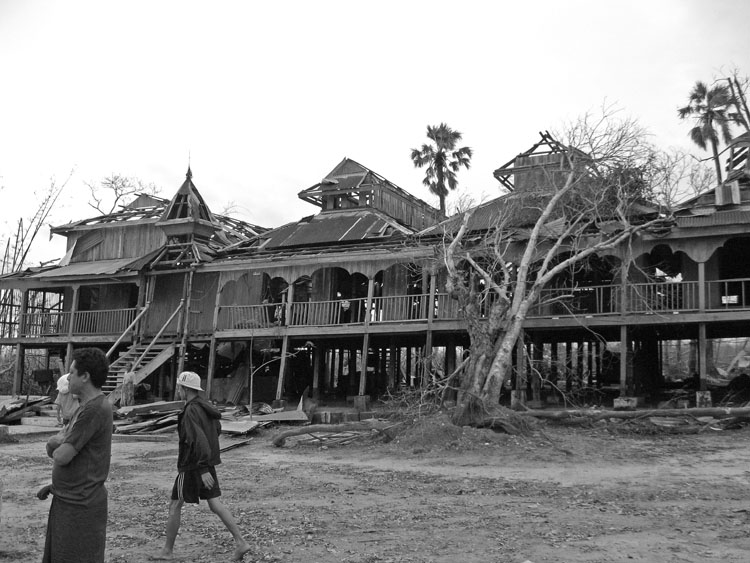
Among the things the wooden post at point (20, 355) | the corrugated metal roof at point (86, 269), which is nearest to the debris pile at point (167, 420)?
the corrugated metal roof at point (86, 269)

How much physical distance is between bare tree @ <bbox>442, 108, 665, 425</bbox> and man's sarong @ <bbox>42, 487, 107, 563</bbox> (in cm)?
1207

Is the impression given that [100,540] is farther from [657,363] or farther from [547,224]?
[657,363]

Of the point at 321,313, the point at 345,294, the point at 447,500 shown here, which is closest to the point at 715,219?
the point at 321,313

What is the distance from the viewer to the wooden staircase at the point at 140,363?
2398 centimetres

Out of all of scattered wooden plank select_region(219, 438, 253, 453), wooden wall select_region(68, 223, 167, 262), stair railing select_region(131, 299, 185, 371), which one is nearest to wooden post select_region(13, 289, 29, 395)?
wooden wall select_region(68, 223, 167, 262)

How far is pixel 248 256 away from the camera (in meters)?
25.9

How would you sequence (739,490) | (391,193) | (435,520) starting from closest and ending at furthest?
(435,520) < (739,490) < (391,193)

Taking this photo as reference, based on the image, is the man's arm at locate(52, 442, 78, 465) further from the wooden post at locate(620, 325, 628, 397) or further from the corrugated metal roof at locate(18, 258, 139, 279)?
the corrugated metal roof at locate(18, 258, 139, 279)

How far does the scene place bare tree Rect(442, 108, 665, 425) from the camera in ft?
55.3

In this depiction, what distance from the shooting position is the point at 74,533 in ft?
15.0

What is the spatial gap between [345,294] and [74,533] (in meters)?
22.3

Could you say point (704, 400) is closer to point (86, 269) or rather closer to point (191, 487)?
point (191, 487)

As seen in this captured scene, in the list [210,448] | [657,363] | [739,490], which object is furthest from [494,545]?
[657,363]

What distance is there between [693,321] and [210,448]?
15.5m
